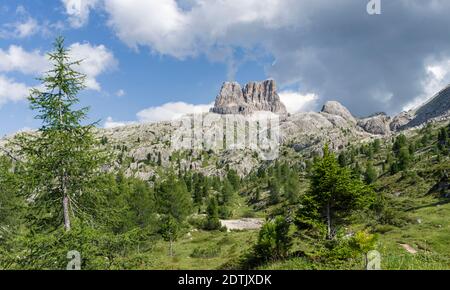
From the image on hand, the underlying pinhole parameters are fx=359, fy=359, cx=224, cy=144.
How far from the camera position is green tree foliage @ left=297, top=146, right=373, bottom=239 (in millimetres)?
29906

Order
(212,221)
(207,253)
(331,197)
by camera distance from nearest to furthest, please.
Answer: (331,197), (207,253), (212,221)

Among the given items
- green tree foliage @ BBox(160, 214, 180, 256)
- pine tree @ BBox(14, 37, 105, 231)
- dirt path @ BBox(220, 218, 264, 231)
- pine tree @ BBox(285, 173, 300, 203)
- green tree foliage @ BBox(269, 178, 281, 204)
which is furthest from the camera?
green tree foliage @ BBox(269, 178, 281, 204)

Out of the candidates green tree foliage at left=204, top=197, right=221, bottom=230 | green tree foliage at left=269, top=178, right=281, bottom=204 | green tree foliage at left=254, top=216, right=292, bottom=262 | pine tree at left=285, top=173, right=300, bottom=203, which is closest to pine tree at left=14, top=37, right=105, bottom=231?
green tree foliage at left=254, top=216, right=292, bottom=262

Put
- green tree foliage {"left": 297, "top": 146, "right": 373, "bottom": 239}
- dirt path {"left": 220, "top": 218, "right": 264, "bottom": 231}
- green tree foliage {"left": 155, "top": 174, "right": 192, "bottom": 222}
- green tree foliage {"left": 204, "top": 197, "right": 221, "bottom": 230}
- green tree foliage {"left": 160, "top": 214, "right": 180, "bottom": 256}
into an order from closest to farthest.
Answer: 1. green tree foliage {"left": 297, "top": 146, "right": 373, "bottom": 239}
2. green tree foliage {"left": 160, "top": 214, "right": 180, "bottom": 256}
3. green tree foliage {"left": 155, "top": 174, "right": 192, "bottom": 222}
4. green tree foliage {"left": 204, "top": 197, "right": 221, "bottom": 230}
5. dirt path {"left": 220, "top": 218, "right": 264, "bottom": 231}

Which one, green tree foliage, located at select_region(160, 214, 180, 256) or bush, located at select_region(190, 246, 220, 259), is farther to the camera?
green tree foliage, located at select_region(160, 214, 180, 256)

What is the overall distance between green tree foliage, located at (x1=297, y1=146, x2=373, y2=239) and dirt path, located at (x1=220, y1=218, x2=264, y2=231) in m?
47.3

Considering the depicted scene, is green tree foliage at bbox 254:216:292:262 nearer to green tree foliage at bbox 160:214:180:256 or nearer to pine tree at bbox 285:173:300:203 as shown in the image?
green tree foliage at bbox 160:214:180:256

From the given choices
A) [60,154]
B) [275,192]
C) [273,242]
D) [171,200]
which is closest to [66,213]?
[60,154]

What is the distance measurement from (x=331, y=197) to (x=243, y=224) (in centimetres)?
5628

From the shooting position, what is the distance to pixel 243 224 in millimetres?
85000

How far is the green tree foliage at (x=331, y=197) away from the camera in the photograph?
29906 millimetres

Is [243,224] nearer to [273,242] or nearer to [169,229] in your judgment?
[169,229]
